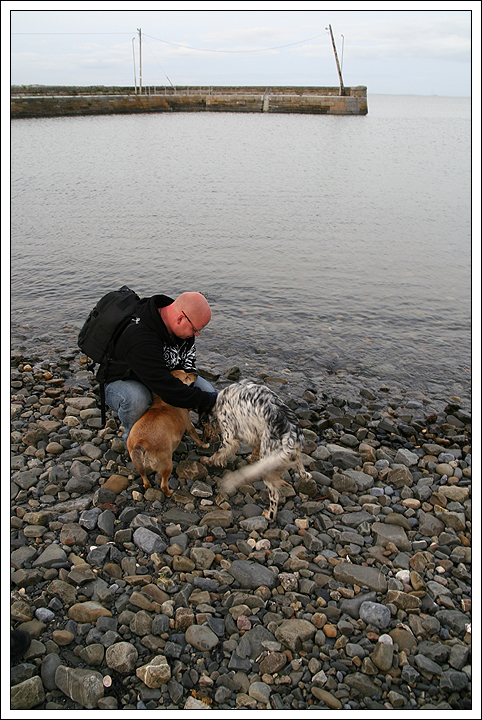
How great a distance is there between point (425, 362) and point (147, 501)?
5.09 metres

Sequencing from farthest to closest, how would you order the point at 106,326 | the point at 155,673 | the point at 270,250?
1. the point at 270,250
2. the point at 106,326
3. the point at 155,673

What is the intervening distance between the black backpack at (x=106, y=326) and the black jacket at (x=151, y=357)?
59 mm

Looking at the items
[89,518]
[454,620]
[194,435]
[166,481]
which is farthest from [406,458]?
[89,518]

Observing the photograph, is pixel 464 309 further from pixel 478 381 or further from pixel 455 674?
pixel 455 674

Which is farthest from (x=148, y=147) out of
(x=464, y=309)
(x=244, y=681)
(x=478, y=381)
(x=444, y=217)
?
(x=244, y=681)

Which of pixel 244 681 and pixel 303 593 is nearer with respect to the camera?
pixel 244 681

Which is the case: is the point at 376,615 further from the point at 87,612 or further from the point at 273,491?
the point at 87,612

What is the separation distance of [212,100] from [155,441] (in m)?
71.5

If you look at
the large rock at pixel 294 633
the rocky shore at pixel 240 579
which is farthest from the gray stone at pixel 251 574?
the large rock at pixel 294 633

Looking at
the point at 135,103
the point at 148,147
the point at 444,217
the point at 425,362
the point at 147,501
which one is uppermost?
the point at 135,103

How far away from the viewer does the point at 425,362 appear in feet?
25.6

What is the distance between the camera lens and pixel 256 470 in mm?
4309

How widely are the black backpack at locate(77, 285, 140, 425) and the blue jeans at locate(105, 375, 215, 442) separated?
226 mm

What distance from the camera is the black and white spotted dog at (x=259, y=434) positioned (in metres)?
4.22
